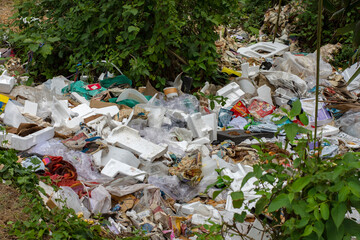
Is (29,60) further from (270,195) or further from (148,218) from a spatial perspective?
(270,195)

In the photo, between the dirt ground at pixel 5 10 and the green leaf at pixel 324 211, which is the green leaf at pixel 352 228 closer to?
the green leaf at pixel 324 211

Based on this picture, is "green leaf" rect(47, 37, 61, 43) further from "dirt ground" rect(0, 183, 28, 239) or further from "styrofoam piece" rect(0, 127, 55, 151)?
"dirt ground" rect(0, 183, 28, 239)

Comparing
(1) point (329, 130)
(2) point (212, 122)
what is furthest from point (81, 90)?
(1) point (329, 130)

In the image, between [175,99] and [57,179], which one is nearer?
[57,179]

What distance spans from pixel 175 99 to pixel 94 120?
3.73 feet

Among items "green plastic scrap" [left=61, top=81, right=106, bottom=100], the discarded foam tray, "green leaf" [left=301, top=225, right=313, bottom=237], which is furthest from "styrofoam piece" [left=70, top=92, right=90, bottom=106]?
"green leaf" [left=301, top=225, right=313, bottom=237]

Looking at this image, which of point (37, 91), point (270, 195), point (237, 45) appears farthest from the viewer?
point (237, 45)

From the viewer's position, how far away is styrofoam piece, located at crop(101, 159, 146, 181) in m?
3.78

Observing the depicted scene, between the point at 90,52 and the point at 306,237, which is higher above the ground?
the point at 306,237

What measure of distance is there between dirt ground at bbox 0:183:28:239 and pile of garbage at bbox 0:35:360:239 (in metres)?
0.23

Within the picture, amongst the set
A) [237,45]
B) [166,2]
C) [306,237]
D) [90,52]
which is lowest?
[237,45]

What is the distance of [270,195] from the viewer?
2145mm

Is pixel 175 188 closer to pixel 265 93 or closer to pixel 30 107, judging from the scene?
pixel 30 107

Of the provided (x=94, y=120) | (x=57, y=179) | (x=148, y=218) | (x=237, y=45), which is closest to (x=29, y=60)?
(x=94, y=120)
